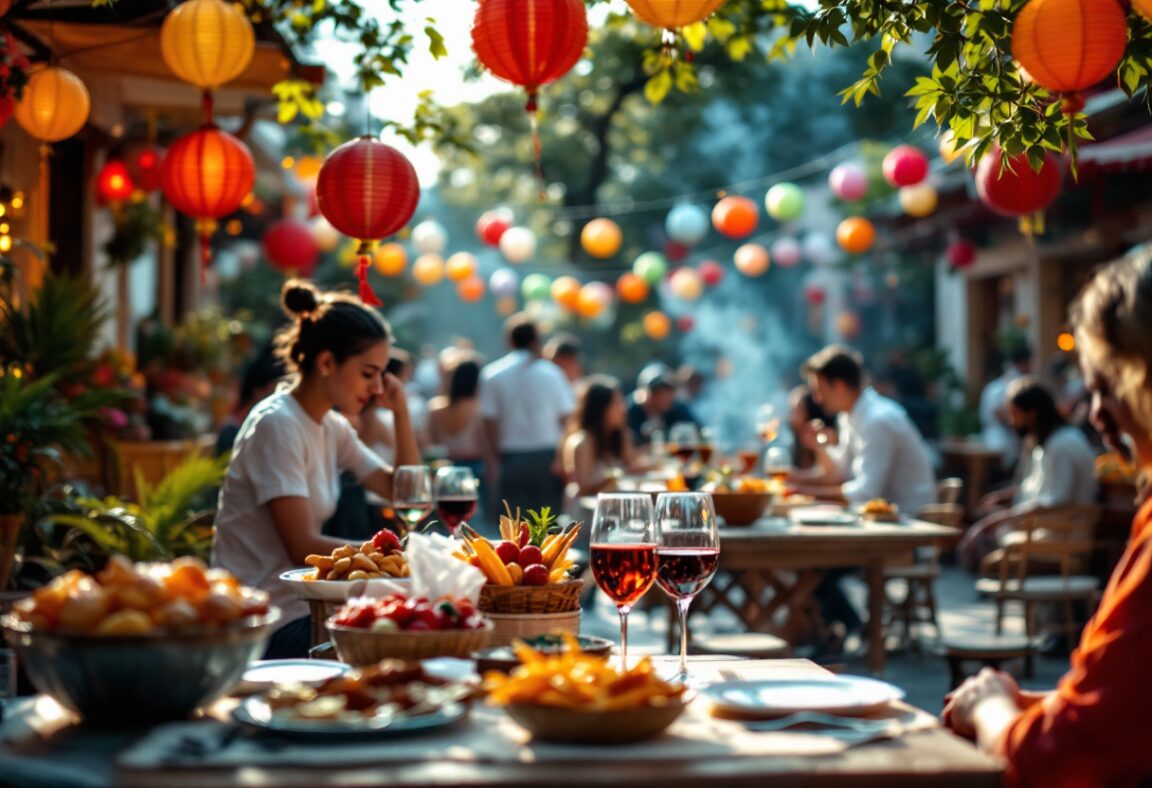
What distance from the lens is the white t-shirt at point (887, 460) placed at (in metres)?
8.23

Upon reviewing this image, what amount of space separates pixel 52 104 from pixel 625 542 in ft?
14.2

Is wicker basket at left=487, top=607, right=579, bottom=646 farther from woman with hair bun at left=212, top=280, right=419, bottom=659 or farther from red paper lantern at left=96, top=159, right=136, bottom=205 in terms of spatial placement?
red paper lantern at left=96, top=159, right=136, bottom=205

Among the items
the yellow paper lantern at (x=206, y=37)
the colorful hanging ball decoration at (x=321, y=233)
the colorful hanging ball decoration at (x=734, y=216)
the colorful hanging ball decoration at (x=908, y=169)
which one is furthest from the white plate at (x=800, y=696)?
A: the colorful hanging ball decoration at (x=321, y=233)

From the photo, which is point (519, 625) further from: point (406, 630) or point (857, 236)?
point (857, 236)

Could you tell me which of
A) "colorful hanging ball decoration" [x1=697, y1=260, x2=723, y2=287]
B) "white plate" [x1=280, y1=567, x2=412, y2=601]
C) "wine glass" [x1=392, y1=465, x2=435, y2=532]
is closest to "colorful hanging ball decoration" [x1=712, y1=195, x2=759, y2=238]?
"colorful hanging ball decoration" [x1=697, y1=260, x2=723, y2=287]

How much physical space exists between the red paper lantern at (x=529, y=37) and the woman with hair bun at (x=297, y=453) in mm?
1025

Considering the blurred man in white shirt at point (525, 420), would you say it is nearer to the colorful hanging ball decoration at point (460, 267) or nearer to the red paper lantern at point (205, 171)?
the red paper lantern at point (205, 171)

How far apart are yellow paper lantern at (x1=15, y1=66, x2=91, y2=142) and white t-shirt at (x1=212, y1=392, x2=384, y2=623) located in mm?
2332

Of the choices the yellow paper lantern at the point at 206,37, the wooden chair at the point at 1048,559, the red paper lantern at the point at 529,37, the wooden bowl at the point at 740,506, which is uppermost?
the yellow paper lantern at the point at 206,37

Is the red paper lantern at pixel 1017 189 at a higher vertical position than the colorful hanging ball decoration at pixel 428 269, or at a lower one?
lower

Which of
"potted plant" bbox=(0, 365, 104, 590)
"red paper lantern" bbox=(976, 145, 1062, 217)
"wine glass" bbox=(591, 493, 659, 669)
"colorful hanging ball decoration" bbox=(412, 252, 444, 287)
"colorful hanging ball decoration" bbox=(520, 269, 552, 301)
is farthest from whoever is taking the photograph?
"colorful hanging ball decoration" bbox=(520, 269, 552, 301)

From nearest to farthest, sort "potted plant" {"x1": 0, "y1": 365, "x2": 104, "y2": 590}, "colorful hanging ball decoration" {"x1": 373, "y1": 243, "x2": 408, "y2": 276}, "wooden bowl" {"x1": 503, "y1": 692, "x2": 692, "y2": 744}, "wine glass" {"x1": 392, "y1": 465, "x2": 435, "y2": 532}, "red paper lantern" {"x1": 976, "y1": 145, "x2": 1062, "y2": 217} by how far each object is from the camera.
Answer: "wooden bowl" {"x1": 503, "y1": 692, "x2": 692, "y2": 744}, "wine glass" {"x1": 392, "y1": 465, "x2": 435, "y2": 532}, "potted plant" {"x1": 0, "y1": 365, "x2": 104, "y2": 590}, "red paper lantern" {"x1": 976, "y1": 145, "x2": 1062, "y2": 217}, "colorful hanging ball decoration" {"x1": 373, "y1": 243, "x2": 408, "y2": 276}

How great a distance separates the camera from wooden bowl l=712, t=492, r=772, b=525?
6.48 meters

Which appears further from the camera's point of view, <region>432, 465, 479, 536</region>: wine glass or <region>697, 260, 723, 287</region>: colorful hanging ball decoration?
<region>697, 260, 723, 287</region>: colorful hanging ball decoration
